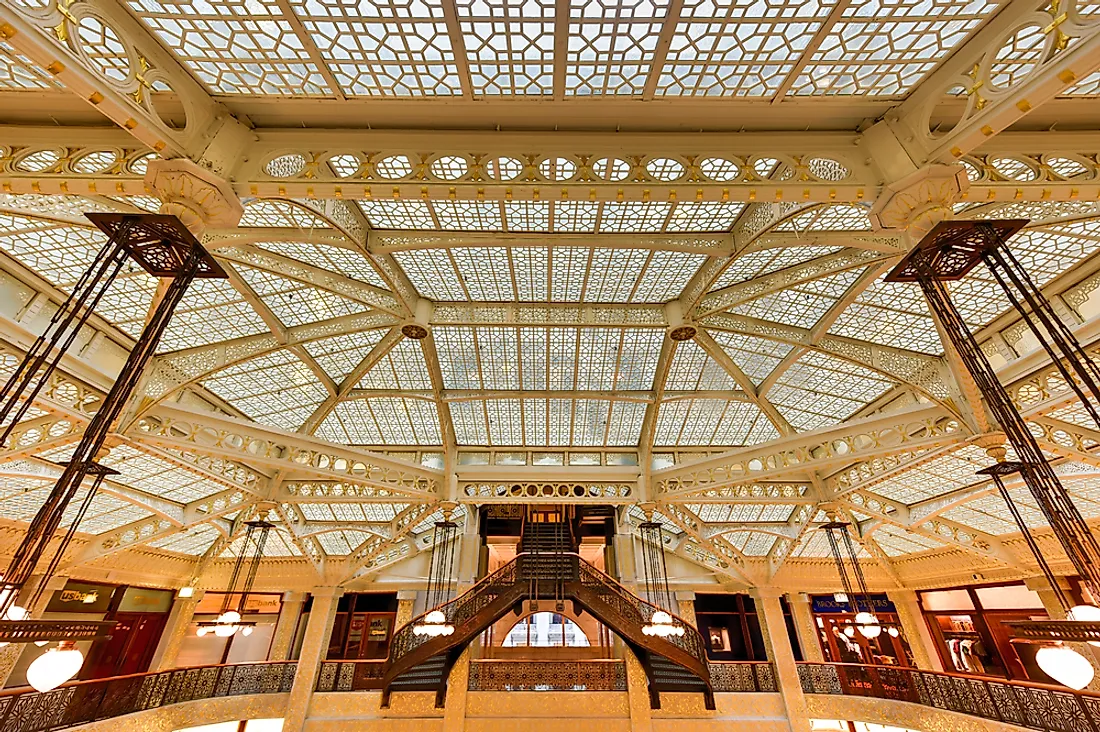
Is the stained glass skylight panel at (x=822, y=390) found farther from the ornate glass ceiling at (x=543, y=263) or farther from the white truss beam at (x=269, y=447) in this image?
the white truss beam at (x=269, y=447)

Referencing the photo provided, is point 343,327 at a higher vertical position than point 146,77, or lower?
higher

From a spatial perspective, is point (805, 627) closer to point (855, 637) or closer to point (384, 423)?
point (855, 637)

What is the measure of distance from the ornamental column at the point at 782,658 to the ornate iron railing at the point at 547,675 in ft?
17.3

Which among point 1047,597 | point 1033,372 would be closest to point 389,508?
point 1033,372

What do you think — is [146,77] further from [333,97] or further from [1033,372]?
[1033,372]

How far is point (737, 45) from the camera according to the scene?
4.08 m

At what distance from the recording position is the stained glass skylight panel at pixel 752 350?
10.4 m

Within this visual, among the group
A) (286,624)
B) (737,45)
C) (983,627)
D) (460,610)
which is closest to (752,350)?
(737,45)

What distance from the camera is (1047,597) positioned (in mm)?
13844

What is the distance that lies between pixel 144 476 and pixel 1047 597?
81.1ft

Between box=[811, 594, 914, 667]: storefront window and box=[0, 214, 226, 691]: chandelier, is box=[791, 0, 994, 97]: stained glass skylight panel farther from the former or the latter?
box=[811, 594, 914, 667]: storefront window

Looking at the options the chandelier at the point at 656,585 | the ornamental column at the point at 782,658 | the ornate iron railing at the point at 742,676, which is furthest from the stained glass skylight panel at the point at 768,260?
the ornamental column at the point at 782,658

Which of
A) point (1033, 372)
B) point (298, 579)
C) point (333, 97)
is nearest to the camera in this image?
point (333, 97)

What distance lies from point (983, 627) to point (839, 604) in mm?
4545
